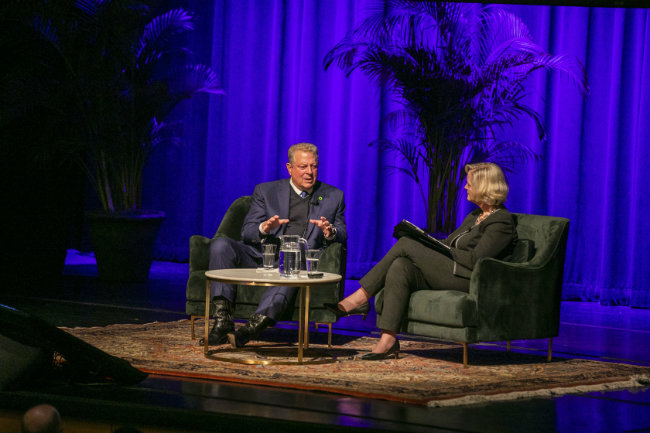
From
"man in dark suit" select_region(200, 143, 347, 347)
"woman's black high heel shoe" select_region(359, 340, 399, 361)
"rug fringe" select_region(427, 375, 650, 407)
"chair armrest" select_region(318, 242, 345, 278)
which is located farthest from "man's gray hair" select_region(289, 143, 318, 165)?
"rug fringe" select_region(427, 375, 650, 407)

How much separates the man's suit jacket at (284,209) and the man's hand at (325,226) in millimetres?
113

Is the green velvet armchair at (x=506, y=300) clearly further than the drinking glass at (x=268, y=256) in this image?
No

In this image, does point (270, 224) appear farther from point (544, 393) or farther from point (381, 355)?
point (544, 393)

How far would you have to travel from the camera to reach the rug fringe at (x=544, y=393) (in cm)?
358

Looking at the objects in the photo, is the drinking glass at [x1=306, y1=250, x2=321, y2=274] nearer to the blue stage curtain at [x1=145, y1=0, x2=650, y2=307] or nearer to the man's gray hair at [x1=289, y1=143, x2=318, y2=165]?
the man's gray hair at [x1=289, y1=143, x2=318, y2=165]

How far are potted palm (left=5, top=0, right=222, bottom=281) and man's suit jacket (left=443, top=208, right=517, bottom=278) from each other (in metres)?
3.46

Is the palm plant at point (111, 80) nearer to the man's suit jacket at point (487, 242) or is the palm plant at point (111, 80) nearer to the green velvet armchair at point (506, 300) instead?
the green velvet armchair at point (506, 300)

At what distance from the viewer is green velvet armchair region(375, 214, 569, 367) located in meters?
4.33

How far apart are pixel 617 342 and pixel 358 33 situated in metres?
3.87

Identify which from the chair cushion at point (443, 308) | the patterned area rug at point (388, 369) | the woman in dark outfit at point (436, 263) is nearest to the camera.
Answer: the patterned area rug at point (388, 369)

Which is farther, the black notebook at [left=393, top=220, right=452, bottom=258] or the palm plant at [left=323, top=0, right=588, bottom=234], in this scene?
the palm plant at [left=323, top=0, right=588, bottom=234]

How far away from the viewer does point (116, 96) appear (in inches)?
284

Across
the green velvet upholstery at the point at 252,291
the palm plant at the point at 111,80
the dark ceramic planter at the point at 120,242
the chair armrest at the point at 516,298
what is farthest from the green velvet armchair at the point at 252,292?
the palm plant at the point at 111,80

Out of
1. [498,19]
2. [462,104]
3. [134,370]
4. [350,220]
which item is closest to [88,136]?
[350,220]
